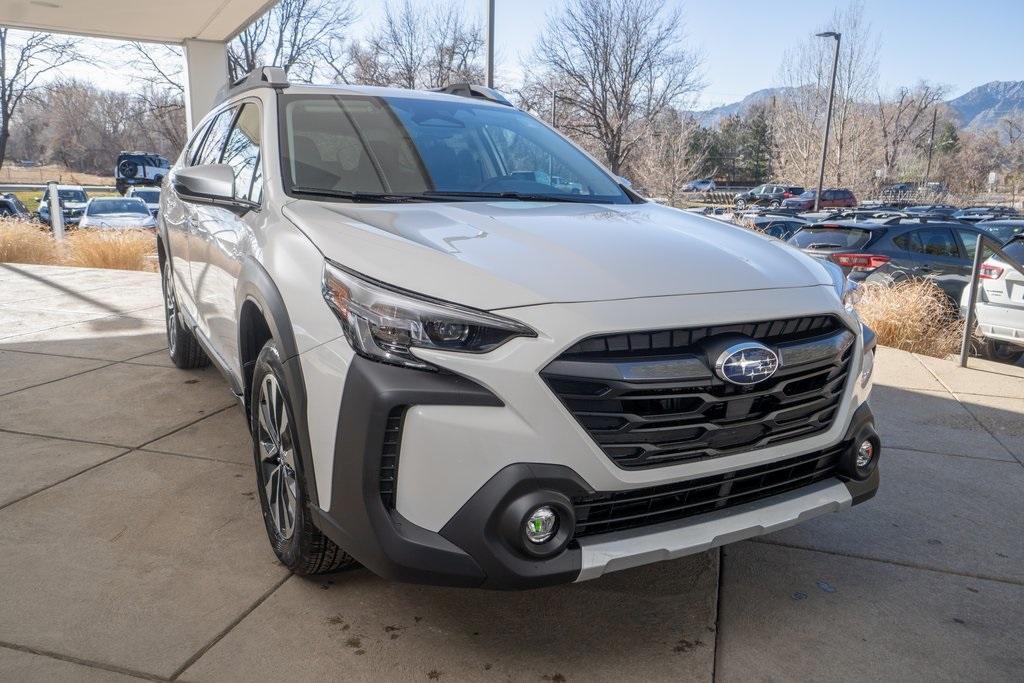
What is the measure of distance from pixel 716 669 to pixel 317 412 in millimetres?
1440

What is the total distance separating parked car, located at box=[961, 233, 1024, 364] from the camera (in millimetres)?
8250

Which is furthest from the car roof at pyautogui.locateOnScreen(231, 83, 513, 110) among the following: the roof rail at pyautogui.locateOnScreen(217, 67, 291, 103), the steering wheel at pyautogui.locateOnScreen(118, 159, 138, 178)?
the steering wheel at pyautogui.locateOnScreen(118, 159, 138, 178)

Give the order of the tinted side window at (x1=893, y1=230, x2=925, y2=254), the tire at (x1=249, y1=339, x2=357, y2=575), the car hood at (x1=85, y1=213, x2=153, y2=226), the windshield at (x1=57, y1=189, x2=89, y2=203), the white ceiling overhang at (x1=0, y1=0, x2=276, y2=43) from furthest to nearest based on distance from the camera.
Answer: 1. the windshield at (x1=57, y1=189, x2=89, y2=203)
2. the car hood at (x1=85, y1=213, x2=153, y2=226)
3. the white ceiling overhang at (x1=0, y1=0, x2=276, y2=43)
4. the tinted side window at (x1=893, y1=230, x2=925, y2=254)
5. the tire at (x1=249, y1=339, x2=357, y2=575)

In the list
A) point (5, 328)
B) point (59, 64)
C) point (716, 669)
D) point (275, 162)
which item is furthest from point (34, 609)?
point (59, 64)

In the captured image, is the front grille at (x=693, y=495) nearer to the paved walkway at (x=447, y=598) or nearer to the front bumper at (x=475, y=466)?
the front bumper at (x=475, y=466)

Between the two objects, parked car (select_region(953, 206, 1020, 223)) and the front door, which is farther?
parked car (select_region(953, 206, 1020, 223))

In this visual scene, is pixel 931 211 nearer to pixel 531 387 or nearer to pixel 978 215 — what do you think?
pixel 978 215

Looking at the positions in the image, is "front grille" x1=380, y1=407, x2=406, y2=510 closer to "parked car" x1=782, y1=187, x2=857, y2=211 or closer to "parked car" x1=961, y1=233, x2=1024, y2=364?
"parked car" x1=961, y1=233, x2=1024, y2=364

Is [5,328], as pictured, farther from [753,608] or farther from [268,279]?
[753,608]

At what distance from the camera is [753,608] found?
9.47ft

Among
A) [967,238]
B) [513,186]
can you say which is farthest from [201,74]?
[513,186]

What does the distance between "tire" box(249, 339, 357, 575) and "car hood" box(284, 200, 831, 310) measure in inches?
20.8

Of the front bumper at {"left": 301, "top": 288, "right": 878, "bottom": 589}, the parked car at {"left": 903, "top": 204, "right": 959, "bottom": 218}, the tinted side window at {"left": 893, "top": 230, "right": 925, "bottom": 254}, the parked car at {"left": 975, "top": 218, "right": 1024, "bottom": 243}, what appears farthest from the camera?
the parked car at {"left": 903, "top": 204, "right": 959, "bottom": 218}

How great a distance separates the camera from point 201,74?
48.7ft
